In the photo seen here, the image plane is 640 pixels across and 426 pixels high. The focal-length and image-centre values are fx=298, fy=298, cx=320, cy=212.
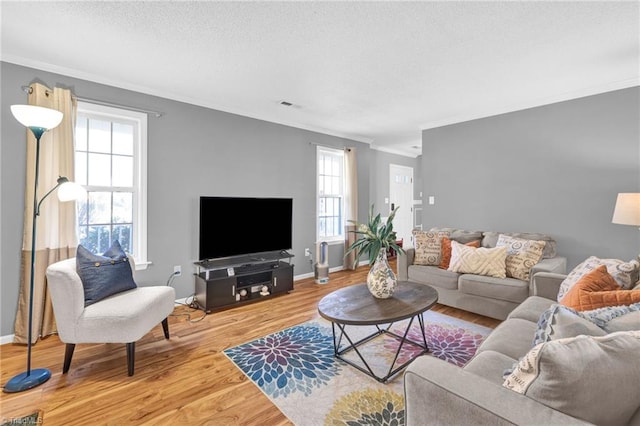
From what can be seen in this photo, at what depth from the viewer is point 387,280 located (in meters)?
2.35

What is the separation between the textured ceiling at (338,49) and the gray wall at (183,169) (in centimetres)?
16

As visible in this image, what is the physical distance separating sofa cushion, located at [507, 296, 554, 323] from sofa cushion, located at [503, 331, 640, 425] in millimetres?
1233

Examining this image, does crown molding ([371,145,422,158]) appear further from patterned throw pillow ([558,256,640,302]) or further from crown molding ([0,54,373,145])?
patterned throw pillow ([558,256,640,302])

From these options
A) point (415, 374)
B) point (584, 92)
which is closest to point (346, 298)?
point (415, 374)

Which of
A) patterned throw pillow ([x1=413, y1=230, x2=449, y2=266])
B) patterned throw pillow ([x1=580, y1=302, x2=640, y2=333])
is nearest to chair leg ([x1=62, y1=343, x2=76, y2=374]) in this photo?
patterned throw pillow ([x1=580, y1=302, x2=640, y2=333])

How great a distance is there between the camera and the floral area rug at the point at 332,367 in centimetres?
176

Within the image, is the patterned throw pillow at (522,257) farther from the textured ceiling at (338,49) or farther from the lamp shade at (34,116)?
the lamp shade at (34,116)

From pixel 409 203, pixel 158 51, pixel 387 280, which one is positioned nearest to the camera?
pixel 387 280

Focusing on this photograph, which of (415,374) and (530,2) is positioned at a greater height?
(530,2)

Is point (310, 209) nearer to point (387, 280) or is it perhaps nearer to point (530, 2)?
point (387, 280)

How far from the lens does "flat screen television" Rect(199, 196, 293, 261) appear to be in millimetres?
3574

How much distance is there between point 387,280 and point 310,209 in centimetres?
273

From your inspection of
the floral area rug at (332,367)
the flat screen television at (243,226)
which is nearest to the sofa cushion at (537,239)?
the floral area rug at (332,367)

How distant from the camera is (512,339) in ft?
5.53
